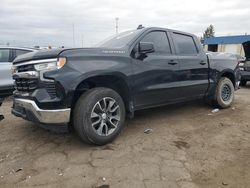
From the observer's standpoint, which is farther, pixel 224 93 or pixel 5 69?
pixel 5 69

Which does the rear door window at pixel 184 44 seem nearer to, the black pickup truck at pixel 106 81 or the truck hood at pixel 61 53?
the black pickup truck at pixel 106 81

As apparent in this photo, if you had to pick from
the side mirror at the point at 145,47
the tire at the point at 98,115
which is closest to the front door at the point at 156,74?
the side mirror at the point at 145,47

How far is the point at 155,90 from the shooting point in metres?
4.96

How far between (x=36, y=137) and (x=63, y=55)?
156 centimetres

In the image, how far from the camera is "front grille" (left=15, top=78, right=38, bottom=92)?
3973mm

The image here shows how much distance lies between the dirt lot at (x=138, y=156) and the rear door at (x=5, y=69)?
234cm

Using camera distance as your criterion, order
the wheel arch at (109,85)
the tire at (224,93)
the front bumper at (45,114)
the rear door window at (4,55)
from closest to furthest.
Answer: the front bumper at (45,114) → the wheel arch at (109,85) → the tire at (224,93) → the rear door window at (4,55)

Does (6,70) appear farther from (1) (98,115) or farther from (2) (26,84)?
(1) (98,115)

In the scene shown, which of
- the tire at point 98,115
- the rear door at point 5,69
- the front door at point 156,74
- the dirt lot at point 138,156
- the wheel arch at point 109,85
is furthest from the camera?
the rear door at point 5,69

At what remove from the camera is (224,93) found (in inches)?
264

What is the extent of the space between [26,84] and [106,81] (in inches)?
46.3

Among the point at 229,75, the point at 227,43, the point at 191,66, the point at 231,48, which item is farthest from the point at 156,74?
the point at 227,43

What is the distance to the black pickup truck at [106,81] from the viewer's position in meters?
3.85

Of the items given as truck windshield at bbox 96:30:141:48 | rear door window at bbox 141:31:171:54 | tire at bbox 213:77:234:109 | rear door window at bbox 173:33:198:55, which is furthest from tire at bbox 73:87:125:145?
tire at bbox 213:77:234:109
